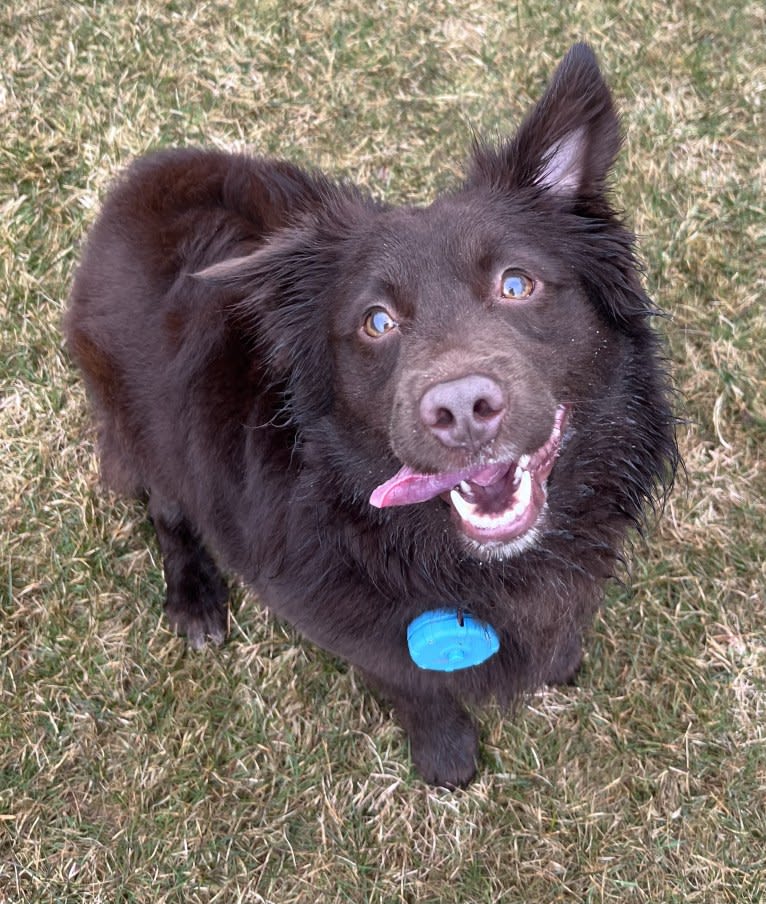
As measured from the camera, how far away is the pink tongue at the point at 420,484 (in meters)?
2.04

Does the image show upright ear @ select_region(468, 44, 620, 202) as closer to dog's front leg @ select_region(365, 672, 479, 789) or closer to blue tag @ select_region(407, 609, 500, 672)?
blue tag @ select_region(407, 609, 500, 672)

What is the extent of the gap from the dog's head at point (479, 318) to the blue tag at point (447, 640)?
0.36 meters

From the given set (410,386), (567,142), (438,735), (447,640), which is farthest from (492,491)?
(438,735)

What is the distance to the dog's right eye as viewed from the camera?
7.07 ft

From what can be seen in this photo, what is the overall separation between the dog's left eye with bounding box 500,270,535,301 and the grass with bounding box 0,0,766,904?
1.63 metres

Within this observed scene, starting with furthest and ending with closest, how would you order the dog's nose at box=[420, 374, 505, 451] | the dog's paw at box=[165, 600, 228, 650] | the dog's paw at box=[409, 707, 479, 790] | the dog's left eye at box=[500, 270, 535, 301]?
the dog's paw at box=[165, 600, 228, 650] < the dog's paw at box=[409, 707, 479, 790] < the dog's left eye at box=[500, 270, 535, 301] < the dog's nose at box=[420, 374, 505, 451]

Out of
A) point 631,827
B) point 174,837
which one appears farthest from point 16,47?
point 631,827

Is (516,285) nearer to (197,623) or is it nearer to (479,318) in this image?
(479,318)

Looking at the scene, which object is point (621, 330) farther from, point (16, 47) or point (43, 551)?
point (16, 47)

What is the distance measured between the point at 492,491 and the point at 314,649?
Result: 5.02ft

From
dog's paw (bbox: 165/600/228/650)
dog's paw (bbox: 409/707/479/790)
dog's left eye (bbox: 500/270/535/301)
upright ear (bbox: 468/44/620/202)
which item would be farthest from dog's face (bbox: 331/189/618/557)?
dog's paw (bbox: 165/600/228/650)

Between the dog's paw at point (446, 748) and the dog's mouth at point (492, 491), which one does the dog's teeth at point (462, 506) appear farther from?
the dog's paw at point (446, 748)

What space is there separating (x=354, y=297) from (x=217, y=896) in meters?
2.28

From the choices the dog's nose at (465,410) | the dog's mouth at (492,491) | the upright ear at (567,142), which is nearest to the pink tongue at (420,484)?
the dog's mouth at (492,491)
